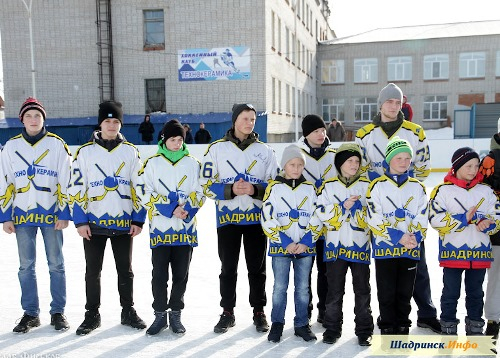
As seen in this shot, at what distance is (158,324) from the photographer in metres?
3.79

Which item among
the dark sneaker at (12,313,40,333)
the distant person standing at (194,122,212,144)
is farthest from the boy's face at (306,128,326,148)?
the distant person standing at (194,122,212,144)

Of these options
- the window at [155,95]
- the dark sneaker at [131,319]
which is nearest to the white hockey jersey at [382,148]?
the dark sneaker at [131,319]

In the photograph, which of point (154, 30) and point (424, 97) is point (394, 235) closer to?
point (154, 30)

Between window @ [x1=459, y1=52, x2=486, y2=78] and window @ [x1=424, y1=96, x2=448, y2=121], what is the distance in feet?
6.89

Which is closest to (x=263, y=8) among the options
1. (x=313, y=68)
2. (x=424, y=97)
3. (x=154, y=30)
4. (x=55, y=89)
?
(x=154, y=30)

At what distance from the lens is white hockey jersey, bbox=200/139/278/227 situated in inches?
153

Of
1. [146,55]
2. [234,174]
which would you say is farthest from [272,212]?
[146,55]

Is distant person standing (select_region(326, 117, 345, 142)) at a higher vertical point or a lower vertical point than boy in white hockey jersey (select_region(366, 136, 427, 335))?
higher

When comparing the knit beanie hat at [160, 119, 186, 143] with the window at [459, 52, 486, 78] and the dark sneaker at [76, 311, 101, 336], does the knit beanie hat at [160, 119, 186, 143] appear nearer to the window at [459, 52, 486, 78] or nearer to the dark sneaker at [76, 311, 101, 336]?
the dark sneaker at [76, 311, 101, 336]

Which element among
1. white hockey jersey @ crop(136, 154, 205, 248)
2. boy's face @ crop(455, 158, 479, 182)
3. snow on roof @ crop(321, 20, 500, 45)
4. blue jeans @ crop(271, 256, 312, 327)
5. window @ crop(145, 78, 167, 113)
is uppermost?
snow on roof @ crop(321, 20, 500, 45)

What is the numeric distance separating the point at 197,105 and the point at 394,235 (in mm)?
18785

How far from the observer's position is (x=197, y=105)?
846 inches

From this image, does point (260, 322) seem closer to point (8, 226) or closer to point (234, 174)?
point (234, 174)

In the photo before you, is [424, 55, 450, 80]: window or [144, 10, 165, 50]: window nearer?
[144, 10, 165, 50]: window
